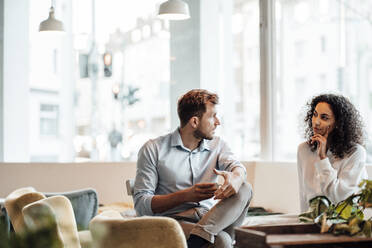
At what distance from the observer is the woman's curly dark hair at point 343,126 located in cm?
344

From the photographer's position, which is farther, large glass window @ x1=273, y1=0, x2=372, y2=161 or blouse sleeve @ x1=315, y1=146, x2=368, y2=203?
large glass window @ x1=273, y1=0, x2=372, y2=161

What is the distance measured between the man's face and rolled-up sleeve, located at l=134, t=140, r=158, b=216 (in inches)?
9.9

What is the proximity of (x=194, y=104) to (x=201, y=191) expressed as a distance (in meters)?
0.59

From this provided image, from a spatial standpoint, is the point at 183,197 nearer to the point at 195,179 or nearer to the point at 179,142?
the point at 195,179

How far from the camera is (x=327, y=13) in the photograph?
5.64m

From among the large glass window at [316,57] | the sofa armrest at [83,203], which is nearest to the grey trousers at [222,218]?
the sofa armrest at [83,203]

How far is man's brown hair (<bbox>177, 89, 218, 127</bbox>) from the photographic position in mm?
3055

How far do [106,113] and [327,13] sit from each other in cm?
310

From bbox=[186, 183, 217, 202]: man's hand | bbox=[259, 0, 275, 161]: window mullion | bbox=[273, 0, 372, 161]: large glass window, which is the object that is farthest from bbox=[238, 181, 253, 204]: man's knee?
bbox=[259, 0, 275, 161]: window mullion

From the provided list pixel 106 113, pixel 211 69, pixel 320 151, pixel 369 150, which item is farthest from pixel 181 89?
pixel 320 151

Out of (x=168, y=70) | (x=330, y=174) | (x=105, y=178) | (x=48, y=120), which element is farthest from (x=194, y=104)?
(x=48, y=120)

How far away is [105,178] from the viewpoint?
5738 mm

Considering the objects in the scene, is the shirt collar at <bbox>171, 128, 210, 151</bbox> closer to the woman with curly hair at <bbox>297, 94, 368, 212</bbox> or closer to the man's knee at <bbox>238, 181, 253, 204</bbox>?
the man's knee at <bbox>238, 181, 253, 204</bbox>

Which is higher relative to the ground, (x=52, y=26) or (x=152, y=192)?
(x=52, y=26)
